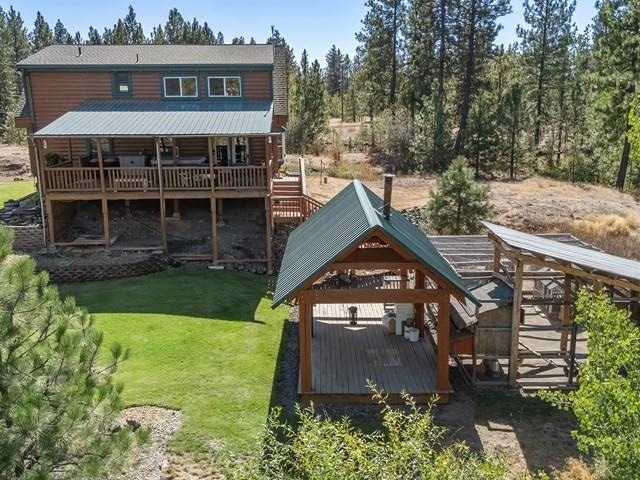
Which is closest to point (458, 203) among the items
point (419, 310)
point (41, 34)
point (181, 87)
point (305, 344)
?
point (419, 310)

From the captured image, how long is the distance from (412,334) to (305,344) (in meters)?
3.88

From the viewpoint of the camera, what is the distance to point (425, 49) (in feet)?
156

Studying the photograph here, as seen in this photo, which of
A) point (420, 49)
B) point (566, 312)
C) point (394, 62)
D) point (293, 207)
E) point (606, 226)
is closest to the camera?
point (566, 312)

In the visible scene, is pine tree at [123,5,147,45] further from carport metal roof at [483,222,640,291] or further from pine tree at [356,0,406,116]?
carport metal roof at [483,222,640,291]

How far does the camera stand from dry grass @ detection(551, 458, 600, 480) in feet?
32.3

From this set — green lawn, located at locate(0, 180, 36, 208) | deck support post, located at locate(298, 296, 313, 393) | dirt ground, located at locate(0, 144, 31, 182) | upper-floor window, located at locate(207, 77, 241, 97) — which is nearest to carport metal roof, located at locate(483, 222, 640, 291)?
deck support post, located at locate(298, 296, 313, 393)

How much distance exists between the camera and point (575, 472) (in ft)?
32.8

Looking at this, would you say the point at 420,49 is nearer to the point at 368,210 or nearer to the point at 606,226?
the point at 606,226

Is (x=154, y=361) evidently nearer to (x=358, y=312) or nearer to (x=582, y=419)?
(x=358, y=312)

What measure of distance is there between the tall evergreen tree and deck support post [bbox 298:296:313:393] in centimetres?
3955

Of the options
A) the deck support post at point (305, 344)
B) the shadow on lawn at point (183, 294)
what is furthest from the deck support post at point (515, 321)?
the shadow on lawn at point (183, 294)

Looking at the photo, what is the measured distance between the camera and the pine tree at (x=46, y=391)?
5.69 metres

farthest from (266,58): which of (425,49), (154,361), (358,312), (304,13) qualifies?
(304,13)

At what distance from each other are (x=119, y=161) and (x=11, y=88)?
152 feet
